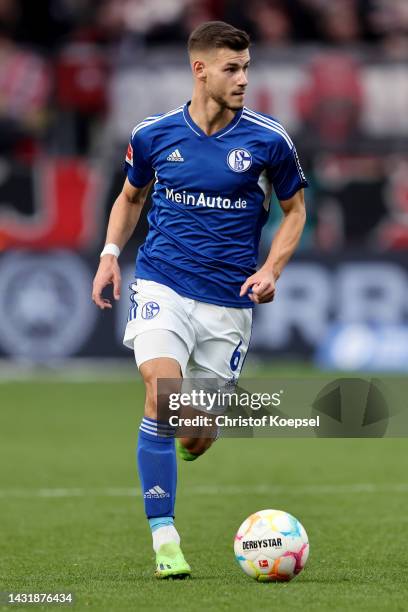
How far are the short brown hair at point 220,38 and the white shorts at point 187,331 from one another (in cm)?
109

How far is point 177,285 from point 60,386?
29.3 feet

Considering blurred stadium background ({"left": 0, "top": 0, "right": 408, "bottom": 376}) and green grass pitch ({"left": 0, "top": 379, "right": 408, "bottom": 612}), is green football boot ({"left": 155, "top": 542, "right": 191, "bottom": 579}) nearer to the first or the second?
green grass pitch ({"left": 0, "top": 379, "right": 408, "bottom": 612})

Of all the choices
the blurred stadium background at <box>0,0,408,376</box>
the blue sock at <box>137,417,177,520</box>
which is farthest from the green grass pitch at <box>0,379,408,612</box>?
the blurred stadium background at <box>0,0,408,376</box>

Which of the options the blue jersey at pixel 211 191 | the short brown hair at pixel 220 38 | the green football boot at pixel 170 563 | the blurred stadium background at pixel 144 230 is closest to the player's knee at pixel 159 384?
the blue jersey at pixel 211 191

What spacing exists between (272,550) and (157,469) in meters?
0.64

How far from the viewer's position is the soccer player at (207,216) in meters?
6.46

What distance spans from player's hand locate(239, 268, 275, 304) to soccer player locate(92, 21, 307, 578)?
0.13 m

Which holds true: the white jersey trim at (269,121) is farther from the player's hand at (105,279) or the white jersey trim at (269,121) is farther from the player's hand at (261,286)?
the player's hand at (105,279)

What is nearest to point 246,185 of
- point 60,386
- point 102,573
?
point 102,573

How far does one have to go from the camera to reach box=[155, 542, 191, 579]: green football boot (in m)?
6.12

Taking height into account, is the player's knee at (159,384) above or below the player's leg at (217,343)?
below

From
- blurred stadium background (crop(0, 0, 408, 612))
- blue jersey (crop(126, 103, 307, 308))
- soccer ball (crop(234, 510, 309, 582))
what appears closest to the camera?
soccer ball (crop(234, 510, 309, 582))

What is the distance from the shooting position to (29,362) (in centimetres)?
1634

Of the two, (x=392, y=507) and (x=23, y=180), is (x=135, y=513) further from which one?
(x=23, y=180)
